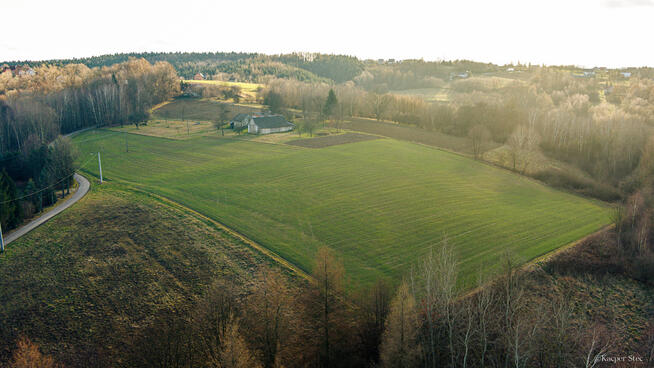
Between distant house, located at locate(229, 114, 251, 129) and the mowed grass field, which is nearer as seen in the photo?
the mowed grass field

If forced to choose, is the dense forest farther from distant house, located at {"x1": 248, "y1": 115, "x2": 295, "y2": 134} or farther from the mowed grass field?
distant house, located at {"x1": 248, "y1": 115, "x2": 295, "y2": 134}

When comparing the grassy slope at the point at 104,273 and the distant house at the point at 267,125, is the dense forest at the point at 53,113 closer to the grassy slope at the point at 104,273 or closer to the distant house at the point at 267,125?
the grassy slope at the point at 104,273

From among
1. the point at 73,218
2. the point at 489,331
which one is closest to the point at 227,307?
the point at 489,331

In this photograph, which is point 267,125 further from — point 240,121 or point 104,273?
point 104,273

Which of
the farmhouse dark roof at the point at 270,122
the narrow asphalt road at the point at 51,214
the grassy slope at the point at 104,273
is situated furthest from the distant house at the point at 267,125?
the grassy slope at the point at 104,273

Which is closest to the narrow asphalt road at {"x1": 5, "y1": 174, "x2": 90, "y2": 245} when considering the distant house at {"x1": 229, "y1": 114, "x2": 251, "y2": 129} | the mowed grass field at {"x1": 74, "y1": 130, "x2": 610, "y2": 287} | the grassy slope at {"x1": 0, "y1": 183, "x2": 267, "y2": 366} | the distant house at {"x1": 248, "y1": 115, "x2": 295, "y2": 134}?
the grassy slope at {"x1": 0, "y1": 183, "x2": 267, "y2": 366}

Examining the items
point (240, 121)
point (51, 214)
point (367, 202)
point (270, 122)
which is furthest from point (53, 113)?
point (367, 202)

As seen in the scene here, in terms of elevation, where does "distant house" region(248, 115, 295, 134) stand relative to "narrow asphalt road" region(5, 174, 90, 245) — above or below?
above
